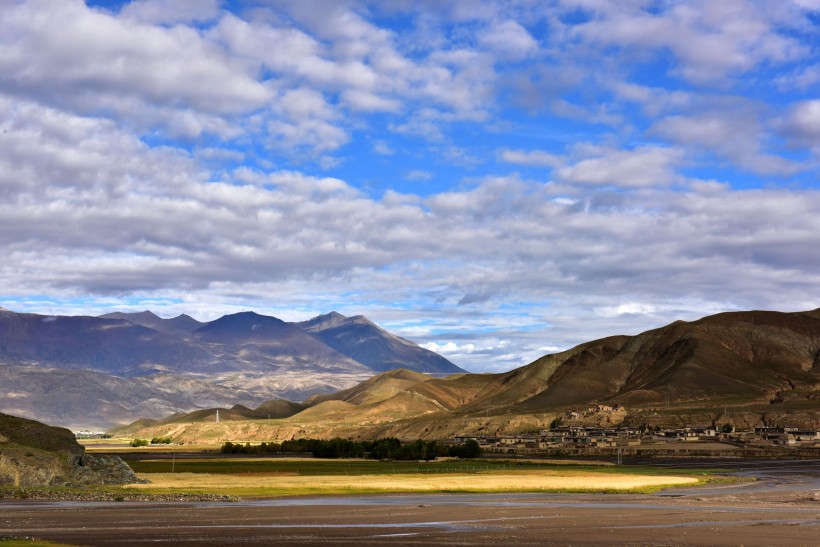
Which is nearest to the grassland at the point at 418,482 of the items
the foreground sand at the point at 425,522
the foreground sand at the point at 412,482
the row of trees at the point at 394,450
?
the foreground sand at the point at 412,482

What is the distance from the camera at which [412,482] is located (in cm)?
10200

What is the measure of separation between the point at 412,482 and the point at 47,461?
36.2 m

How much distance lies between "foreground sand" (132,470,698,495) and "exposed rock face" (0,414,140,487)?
4007mm

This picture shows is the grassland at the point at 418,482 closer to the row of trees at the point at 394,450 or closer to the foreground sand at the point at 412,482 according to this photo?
the foreground sand at the point at 412,482

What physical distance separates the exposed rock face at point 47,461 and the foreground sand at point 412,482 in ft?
13.1

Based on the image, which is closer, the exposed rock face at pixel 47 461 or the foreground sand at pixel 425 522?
the foreground sand at pixel 425 522

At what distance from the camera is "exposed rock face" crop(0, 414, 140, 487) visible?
8794cm

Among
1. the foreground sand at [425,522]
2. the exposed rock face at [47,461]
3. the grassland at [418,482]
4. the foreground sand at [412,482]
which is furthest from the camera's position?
the foreground sand at [412,482]

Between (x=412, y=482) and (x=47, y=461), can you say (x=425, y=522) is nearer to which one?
(x=412, y=482)

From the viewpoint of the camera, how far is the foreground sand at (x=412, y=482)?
9238 cm

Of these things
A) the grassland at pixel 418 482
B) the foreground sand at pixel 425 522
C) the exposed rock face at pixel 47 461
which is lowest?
the grassland at pixel 418 482

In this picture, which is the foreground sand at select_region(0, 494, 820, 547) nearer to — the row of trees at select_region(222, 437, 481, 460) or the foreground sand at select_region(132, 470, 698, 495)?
the foreground sand at select_region(132, 470, 698, 495)

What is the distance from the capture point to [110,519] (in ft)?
193

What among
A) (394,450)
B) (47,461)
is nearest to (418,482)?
(47,461)
